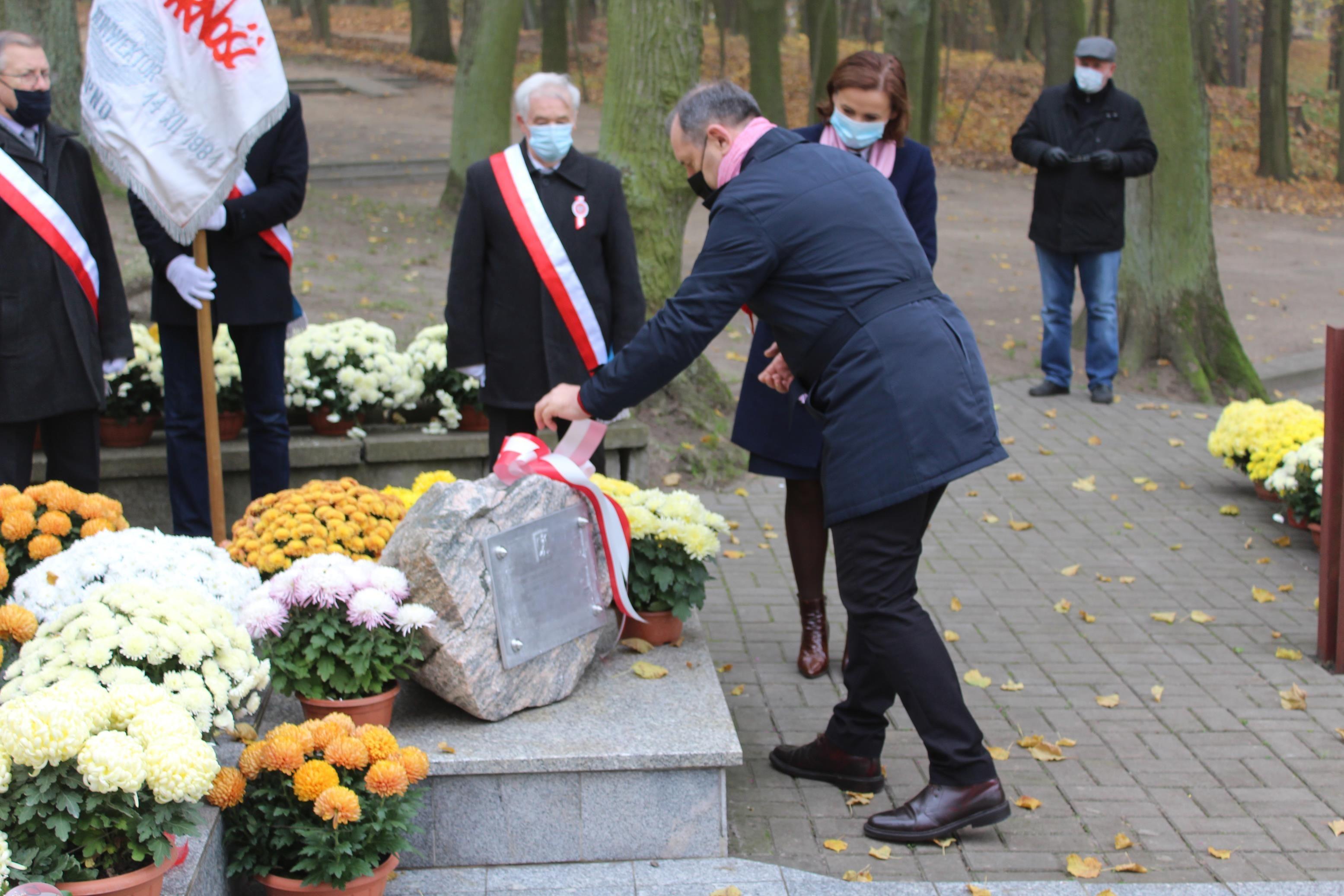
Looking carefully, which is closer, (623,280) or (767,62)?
(623,280)

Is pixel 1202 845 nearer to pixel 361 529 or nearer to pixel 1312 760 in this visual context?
pixel 1312 760

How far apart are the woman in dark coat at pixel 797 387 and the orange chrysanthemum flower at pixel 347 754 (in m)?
1.76

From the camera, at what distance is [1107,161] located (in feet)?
27.5

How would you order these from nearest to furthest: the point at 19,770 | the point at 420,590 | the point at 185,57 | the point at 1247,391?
the point at 19,770
the point at 420,590
the point at 185,57
the point at 1247,391

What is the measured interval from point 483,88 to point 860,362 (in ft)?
39.1

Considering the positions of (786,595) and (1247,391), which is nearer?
(786,595)

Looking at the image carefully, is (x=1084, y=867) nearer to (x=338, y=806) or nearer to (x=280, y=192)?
(x=338, y=806)

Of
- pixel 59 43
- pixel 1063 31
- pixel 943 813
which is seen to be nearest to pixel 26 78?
pixel 943 813

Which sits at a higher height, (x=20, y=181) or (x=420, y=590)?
(x=20, y=181)

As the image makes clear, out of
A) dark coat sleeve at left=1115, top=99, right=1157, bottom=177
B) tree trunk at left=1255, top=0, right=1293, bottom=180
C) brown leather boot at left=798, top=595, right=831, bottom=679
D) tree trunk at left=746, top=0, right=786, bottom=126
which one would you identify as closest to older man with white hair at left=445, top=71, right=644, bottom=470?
brown leather boot at left=798, top=595, right=831, bottom=679

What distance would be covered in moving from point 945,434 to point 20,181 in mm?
3318

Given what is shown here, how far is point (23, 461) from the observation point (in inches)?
195

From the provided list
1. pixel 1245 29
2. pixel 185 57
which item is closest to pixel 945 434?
pixel 185 57

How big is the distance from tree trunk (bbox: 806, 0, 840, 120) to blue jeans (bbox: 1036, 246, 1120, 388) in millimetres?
13658
